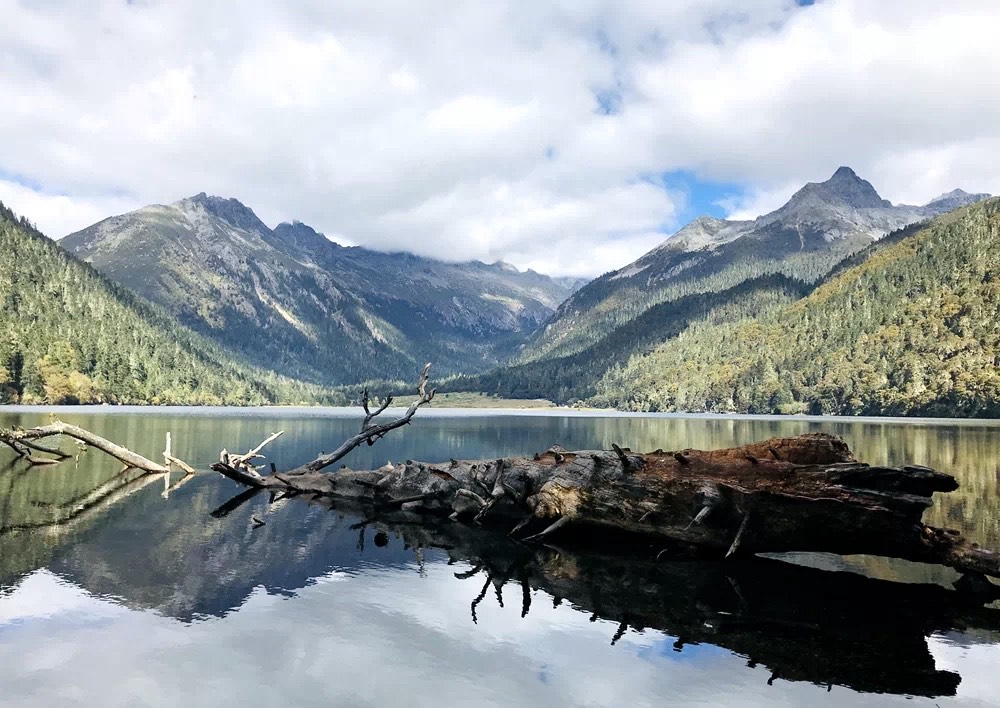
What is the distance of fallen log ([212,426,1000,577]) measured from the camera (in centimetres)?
1933

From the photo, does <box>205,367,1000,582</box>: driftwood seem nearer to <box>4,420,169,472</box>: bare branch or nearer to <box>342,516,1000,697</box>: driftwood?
<box>342,516,1000,697</box>: driftwood

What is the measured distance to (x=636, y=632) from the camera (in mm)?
15586

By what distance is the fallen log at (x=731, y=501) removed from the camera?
63.4ft

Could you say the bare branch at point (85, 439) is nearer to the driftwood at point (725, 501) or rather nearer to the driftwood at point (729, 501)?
the driftwood at point (725, 501)

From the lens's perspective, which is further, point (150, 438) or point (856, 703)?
point (150, 438)

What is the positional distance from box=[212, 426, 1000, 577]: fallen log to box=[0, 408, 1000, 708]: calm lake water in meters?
1.27

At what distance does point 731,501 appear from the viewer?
21203 mm

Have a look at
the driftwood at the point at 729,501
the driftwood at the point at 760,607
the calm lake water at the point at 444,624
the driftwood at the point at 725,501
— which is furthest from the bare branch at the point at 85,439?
the driftwood at the point at 760,607

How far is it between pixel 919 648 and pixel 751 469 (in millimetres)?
7615

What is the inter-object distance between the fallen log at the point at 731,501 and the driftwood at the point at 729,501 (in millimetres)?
34

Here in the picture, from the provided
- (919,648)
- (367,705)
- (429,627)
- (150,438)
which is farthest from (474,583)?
(150,438)

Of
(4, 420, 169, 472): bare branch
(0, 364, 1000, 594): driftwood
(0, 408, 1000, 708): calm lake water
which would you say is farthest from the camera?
(4, 420, 169, 472): bare branch

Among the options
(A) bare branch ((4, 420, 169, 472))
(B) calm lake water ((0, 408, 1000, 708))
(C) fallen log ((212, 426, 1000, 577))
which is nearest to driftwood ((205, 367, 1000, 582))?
(C) fallen log ((212, 426, 1000, 577))

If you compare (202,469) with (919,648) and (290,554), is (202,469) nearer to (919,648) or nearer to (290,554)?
(290,554)
